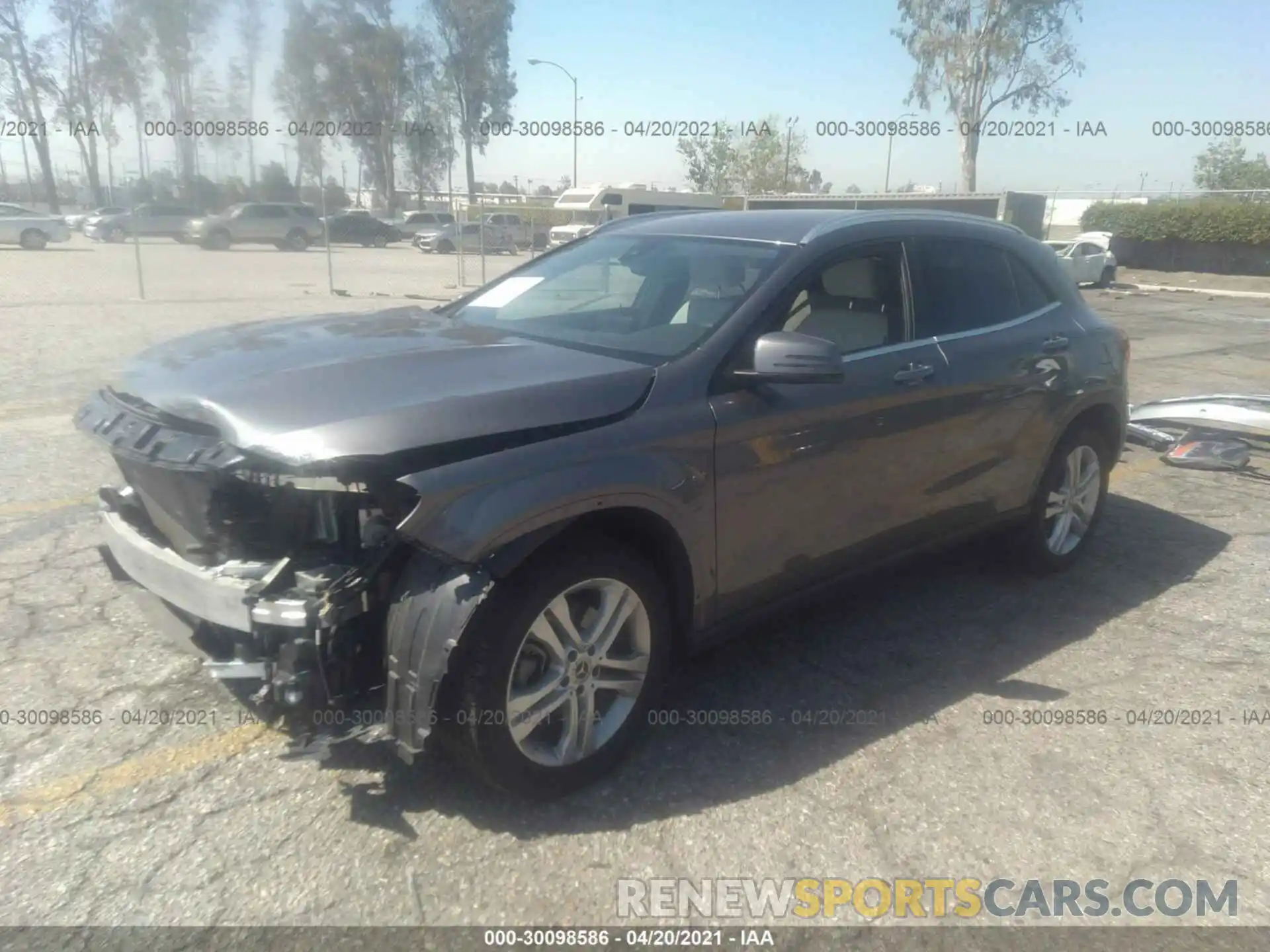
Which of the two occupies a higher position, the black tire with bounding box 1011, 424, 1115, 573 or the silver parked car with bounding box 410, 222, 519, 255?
the silver parked car with bounding box 410, 222, 519, 255

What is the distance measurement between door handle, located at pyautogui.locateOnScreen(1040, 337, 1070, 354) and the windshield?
163 centimetres

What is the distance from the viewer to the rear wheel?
30344mm

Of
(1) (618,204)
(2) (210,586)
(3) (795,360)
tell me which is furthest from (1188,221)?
(2) (210,586)

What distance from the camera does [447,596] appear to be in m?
2.47

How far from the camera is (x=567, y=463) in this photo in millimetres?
2664

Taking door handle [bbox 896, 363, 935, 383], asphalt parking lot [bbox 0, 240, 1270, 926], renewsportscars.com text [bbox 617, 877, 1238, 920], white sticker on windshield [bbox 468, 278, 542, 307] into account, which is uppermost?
white sticker on windshield [bbox 468, 278, 542, 307]

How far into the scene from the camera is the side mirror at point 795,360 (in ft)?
9.90

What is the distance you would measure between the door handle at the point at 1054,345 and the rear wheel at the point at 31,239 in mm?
34060

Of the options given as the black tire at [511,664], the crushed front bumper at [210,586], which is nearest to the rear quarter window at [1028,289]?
the black tire at [511,664]

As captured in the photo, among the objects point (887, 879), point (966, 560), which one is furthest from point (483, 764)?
point (966, 560)

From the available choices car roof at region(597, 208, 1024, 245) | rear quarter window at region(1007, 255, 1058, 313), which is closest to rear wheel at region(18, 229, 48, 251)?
car roof at region(597, 208, 1024, 245)

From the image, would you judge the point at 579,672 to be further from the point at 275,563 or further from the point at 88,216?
the point at 88,216

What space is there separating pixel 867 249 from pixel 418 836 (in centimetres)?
267

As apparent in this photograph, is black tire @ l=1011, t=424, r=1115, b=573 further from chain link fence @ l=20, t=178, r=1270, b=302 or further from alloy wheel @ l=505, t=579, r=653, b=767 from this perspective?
chain link fence @ l=20, t=178, r=1270, b=302
